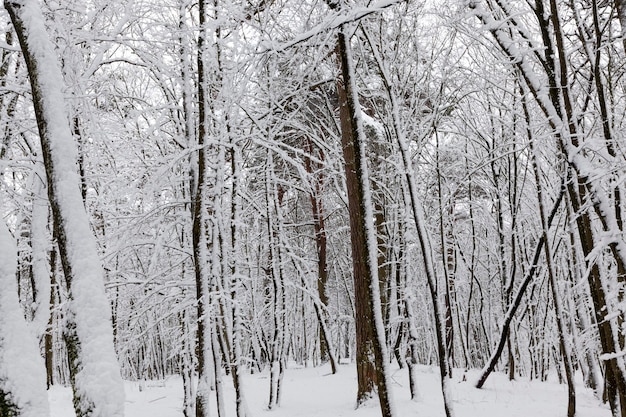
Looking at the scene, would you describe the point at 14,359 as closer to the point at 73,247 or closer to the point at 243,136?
the point at 73,247

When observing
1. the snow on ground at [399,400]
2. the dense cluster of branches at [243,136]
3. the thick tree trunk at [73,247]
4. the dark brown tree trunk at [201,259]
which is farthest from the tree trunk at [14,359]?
the dark brown tree trunk at [201,259]

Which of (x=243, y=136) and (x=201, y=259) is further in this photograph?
(x=243, y=136)

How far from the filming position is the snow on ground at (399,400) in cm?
852

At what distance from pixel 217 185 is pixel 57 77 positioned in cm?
399

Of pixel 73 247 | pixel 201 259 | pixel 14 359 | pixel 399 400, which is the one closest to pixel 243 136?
pixel 201 259

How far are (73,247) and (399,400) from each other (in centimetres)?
735

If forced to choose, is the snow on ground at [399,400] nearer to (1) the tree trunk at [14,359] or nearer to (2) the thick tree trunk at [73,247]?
(1) the tree trunk at [14,359]

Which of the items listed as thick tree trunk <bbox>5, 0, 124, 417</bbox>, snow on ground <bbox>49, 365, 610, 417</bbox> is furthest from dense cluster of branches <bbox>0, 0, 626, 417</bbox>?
snow on ground <bbox>49, 365, 610, 417</bbox>

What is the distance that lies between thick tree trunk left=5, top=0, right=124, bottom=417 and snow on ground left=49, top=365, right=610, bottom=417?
279 centimetres

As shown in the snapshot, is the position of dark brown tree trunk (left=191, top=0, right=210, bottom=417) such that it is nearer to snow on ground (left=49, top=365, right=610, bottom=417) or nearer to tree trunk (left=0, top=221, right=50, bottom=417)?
snow on ground (left=49, top=365, right=610, bottom=417)

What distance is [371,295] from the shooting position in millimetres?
5363

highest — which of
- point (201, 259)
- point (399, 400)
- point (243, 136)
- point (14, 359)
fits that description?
point (243, 136)

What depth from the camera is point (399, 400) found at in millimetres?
9344

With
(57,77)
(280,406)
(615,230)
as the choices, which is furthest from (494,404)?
(57,77)
